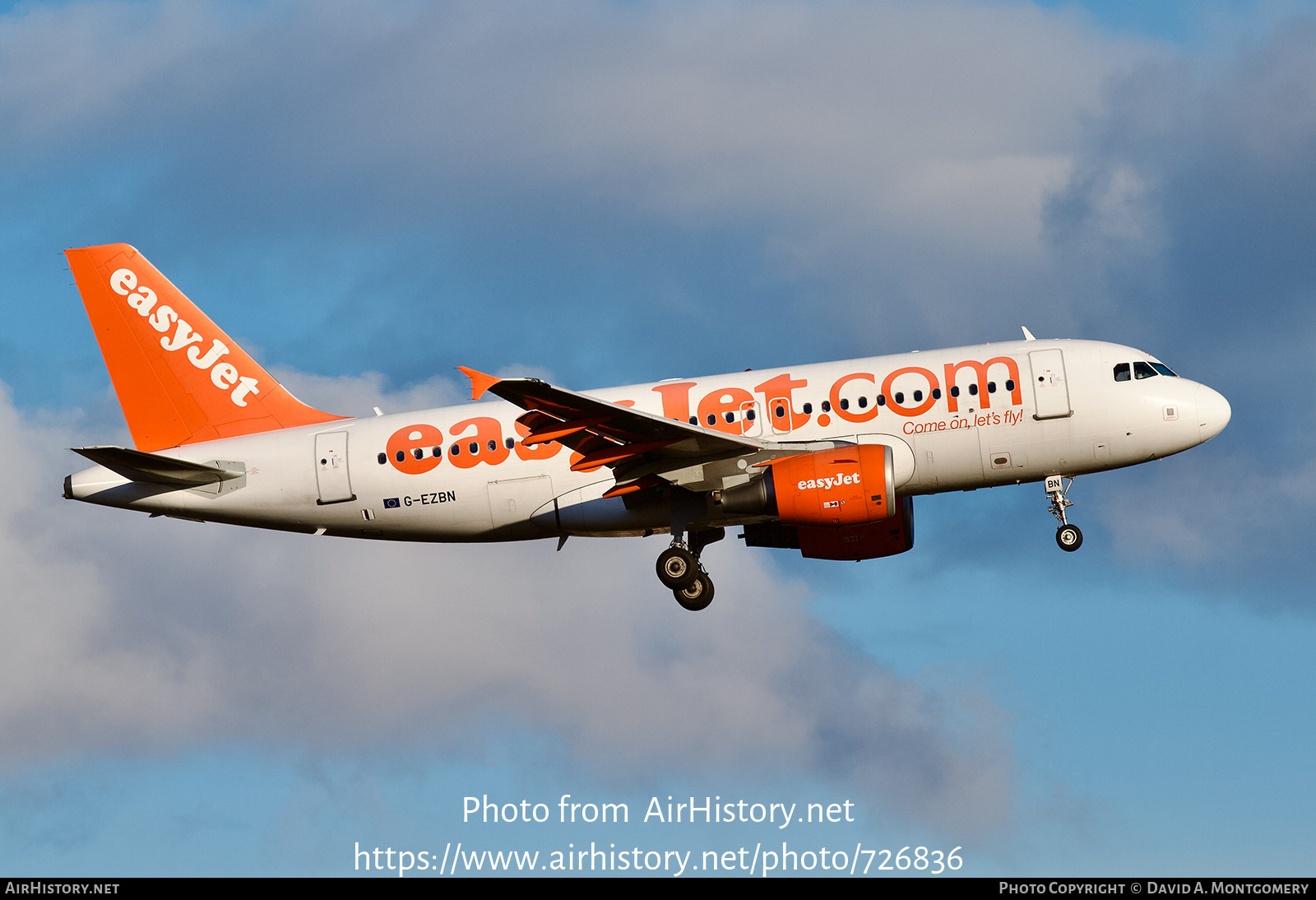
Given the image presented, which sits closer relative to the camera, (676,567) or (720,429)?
(720,429)

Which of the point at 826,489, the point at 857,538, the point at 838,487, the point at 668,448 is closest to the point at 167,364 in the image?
the point at 668,448

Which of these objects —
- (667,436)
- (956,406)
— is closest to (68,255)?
(667,436)

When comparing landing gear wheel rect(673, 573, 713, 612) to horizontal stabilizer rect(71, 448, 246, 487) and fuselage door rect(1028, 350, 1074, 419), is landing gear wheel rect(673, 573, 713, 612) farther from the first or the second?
horizontal stabilizer rect(71, 448, 246, 487)

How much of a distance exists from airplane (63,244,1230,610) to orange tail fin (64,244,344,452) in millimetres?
70

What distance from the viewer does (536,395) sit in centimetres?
3303

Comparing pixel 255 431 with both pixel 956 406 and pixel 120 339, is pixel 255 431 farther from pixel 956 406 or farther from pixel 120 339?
pixel 956 406

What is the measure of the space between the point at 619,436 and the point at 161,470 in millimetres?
12759

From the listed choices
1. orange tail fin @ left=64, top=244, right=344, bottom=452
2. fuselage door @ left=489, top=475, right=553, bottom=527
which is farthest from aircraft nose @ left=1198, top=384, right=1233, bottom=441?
orange tail fin @ left=64, top=244, right=344, bottom=452

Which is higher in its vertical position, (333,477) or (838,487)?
(333,477)

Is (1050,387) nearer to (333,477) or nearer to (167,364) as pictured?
(333,477)

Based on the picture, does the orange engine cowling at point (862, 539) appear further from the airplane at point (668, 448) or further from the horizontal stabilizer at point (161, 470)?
the horizontal stabilizer at point (161, 470)

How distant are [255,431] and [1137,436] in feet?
78.0

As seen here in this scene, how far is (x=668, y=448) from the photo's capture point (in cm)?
3553

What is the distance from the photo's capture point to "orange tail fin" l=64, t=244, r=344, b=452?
4109 cm
